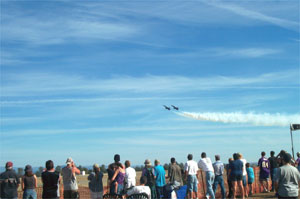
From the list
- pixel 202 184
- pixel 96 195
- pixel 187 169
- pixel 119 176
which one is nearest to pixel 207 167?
pixel 187 169

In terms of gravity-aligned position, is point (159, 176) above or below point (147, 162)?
below

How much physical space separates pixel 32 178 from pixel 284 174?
23.5 ft

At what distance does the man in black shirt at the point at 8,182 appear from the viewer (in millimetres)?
11250

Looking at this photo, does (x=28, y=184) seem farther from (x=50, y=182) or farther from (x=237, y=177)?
(x=237, y=177)

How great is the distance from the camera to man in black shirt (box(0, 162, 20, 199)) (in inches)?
443

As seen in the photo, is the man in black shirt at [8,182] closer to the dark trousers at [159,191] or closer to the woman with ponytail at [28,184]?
the woman with ponytail at [28,184]

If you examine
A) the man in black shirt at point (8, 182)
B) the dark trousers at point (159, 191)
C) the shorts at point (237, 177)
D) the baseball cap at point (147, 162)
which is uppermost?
the baseball cap at point (147, 162)

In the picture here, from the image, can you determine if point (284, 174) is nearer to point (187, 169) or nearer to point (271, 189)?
point (187, 169)

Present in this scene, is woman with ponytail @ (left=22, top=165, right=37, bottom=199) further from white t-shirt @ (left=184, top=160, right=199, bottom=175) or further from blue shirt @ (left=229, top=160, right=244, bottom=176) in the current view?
blue shirt @ (left=229, top=160, right=244, bottom=176)

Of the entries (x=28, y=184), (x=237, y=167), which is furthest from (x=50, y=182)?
(x=237, y=167)

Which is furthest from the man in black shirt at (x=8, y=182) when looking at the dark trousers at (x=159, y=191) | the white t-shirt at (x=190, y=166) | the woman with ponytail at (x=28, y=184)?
the white t-shirt at (x=190, y=166)

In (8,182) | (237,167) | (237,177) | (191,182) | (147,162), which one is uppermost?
(147,162)

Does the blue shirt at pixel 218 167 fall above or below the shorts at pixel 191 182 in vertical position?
above

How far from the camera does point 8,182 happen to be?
37.0 ft
